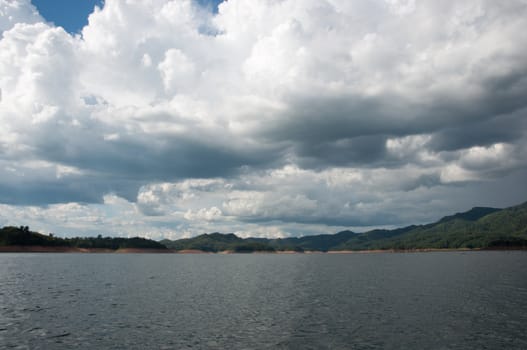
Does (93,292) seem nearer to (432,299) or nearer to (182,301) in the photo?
(182,301)

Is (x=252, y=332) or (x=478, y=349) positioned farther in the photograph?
(x=252, y=332)

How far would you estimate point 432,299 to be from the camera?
73.2m

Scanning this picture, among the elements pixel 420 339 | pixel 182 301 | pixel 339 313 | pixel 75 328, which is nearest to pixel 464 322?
pixel 420 339

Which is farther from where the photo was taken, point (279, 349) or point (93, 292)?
point (93, 292)

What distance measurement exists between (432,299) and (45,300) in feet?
246

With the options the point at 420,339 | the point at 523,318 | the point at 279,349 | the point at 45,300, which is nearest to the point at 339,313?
the point at 420,339

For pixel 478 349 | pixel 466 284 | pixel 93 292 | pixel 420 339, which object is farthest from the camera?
pixel 466 284

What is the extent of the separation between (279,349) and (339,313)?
22407 mm

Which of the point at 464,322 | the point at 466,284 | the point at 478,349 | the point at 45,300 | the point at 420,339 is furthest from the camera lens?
the point at 466,284

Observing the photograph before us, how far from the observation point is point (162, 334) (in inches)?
1822

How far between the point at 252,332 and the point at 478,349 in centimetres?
2556

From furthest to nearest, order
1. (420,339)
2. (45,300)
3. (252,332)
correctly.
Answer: (45,300) → (252,332) → (420,339)

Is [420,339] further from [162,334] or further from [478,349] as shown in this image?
[162,334]

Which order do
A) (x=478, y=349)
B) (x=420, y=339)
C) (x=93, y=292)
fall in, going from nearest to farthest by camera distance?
1. (x=478, y=349)
2. (x=420, y=339)
3. (x=93, y=292)
